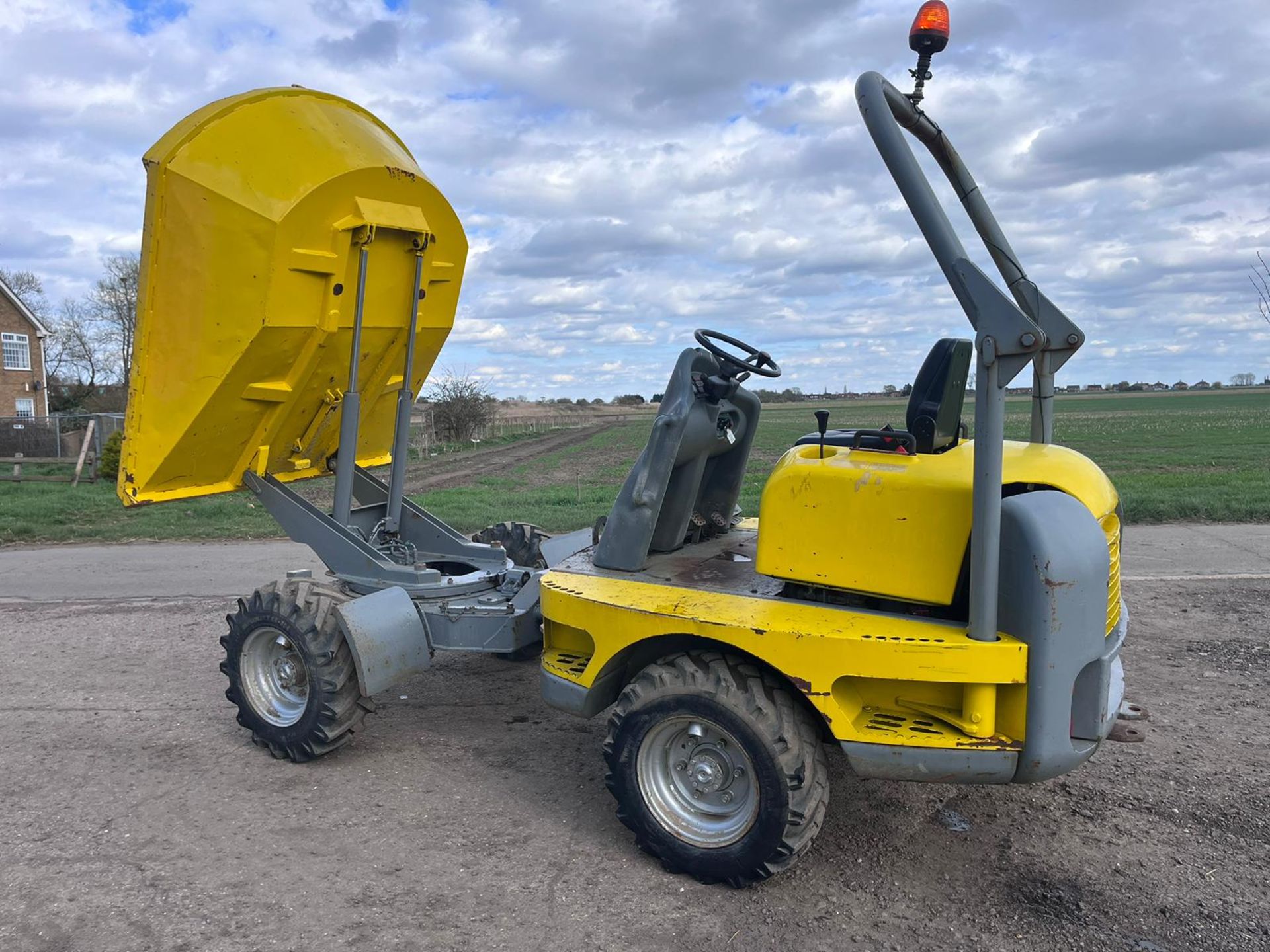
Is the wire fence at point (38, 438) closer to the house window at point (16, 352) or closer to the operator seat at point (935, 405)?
the house window at point (16, 352)

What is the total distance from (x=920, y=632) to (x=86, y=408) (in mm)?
52148

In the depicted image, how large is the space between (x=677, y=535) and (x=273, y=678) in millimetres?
2342

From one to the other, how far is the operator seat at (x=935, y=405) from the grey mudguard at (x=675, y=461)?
0.49 meters

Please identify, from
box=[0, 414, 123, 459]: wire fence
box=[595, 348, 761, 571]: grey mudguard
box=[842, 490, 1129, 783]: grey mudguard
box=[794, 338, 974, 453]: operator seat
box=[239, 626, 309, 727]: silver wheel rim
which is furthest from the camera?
box=[0, 414, 123, 459]: wire fence

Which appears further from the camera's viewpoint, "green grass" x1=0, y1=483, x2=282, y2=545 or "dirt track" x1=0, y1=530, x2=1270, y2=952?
"green grass" x1=0, y1=483, x2=282, y2=545

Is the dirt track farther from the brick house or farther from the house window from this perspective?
the house window

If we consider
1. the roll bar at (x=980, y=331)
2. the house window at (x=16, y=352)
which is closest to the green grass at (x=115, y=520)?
the roll bar at (x=980, y=331)

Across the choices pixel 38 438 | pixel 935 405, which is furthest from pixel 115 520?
pixel 38 438

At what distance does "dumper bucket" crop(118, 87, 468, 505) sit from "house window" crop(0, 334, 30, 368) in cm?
4278

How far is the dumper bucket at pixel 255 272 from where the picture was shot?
468 cm

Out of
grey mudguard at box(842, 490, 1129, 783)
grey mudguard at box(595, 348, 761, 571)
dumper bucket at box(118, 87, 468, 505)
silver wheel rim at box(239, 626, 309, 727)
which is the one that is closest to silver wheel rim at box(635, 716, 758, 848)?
grey mudguard at box(842, 490, 1129, 783)

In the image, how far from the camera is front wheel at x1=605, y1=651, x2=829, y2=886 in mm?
3396

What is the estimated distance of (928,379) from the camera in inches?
153

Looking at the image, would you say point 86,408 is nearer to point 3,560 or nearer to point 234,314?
point 3,560
